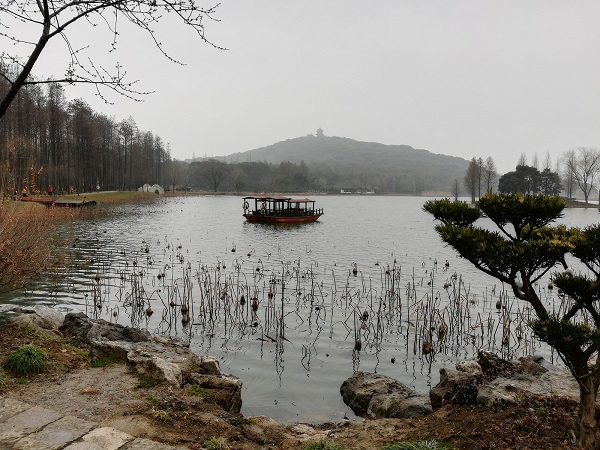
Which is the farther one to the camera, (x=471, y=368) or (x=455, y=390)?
(x=471, y=368)

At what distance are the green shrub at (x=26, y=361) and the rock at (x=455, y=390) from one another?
633 centimetres

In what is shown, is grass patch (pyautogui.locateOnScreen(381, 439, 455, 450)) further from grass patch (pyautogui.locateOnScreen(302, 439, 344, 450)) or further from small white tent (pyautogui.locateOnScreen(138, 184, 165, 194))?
small white tent (pyautogui.locateOnScreen(138, 184, 165, 194))

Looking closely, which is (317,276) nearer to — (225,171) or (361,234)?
(361,234)

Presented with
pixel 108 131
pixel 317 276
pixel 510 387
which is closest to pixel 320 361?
pixel 510 387

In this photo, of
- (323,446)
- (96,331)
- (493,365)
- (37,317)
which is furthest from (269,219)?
(323,446)

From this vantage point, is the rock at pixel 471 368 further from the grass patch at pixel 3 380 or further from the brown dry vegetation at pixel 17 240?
the brown dry vegetation at pixel 17 240

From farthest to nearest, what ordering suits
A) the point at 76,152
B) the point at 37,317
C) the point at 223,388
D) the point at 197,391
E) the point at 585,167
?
the point at 585,167
the point at 76,152
the point at 37,317
the point at 223,388
the point at 197,391

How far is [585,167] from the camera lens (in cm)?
9388

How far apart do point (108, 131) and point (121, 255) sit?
68.5 meters

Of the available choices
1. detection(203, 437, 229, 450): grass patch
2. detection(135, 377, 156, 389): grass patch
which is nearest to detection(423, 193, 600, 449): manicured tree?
detection(203, 437, 229, 450): grass patch

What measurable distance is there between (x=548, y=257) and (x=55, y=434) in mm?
5932

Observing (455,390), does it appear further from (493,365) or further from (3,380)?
(3,380)

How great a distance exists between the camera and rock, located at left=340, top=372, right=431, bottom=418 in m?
7.13

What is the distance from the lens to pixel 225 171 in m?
152
